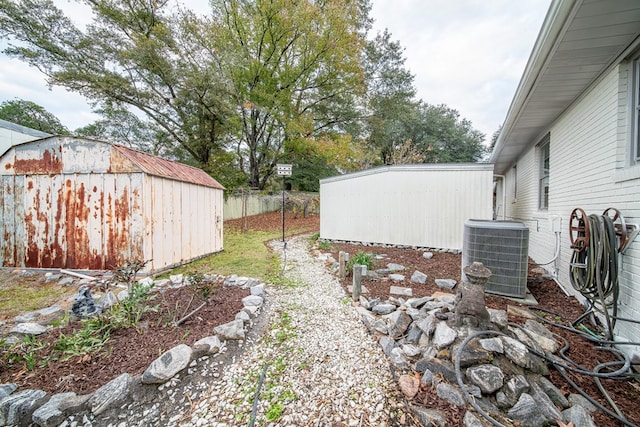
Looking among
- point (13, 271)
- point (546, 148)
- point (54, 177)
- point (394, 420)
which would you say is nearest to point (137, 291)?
point (394, 420)

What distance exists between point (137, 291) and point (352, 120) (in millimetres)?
14111

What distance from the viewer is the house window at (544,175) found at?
5.03 meters

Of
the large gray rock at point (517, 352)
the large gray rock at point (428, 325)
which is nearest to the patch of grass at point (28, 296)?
the large gray rock at point (428, 325)

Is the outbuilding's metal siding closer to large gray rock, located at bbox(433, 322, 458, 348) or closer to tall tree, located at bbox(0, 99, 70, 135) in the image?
large gray rock, located at bbox(433, 322, 458, 348)

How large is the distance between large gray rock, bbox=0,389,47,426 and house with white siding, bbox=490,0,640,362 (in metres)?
4.60

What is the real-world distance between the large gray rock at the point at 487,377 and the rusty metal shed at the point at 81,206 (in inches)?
185

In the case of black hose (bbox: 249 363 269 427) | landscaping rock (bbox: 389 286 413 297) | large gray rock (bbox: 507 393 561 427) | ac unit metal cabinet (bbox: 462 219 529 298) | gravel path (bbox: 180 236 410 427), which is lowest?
gravel path (bbox: 180 236 410 427)

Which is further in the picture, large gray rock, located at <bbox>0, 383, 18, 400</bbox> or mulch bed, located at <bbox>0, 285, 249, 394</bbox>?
mulch bed, located at <bbox>0, 285, 249, 394</bbox>

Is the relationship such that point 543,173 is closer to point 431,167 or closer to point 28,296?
point 431,167

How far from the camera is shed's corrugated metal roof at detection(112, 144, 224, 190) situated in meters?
4.05

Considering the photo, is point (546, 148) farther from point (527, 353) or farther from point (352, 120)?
point (352, 120)

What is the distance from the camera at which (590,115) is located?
3.03 meters

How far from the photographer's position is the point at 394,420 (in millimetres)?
1543

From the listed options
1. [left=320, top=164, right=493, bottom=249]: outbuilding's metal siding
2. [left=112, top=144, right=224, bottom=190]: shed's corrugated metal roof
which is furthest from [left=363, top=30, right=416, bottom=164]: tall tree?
[left=112, top=144, right=224, bottom=190]: shed's corrugated metal roof
